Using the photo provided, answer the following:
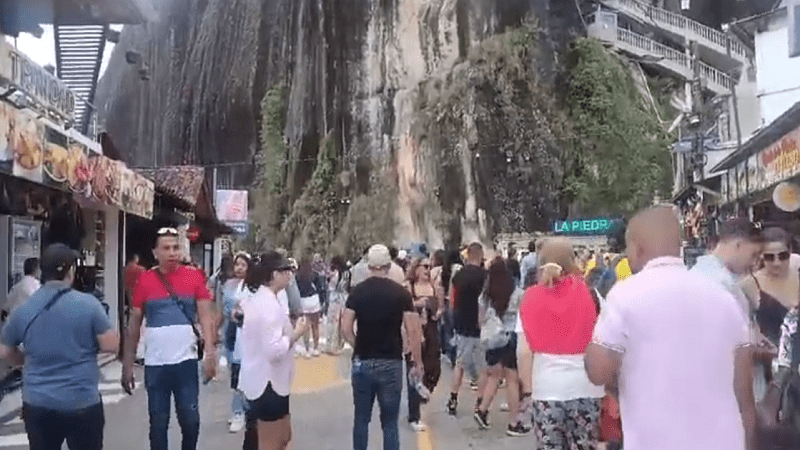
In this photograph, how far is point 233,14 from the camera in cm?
4878

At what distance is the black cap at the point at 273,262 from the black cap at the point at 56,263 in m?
1.44

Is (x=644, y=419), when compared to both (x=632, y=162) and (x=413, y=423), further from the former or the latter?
(x=632, y=162)

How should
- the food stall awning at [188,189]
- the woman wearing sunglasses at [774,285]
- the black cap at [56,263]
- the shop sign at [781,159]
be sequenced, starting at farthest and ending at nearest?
1. the food stall awning at [188,189]
2. the shop sign at [781,159]
3. the woman wearing sunglasses at [774,285]
4. the black cap at [56,263]

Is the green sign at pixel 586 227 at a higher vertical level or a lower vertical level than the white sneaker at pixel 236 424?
higher

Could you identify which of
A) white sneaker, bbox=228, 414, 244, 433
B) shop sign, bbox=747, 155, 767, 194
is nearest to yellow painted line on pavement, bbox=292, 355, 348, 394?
white sneaker, bbox=228, 414, 244, 433

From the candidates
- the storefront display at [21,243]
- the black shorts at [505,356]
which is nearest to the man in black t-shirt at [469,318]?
the black shorts at [505,356]

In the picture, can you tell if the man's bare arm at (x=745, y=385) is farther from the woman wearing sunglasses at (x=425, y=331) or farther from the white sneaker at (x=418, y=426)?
the white sneaker at (x=418, y=426)

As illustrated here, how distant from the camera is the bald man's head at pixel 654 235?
3549mm

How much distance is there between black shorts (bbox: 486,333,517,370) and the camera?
9328 mm

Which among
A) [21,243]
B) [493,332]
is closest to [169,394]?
[493,332]

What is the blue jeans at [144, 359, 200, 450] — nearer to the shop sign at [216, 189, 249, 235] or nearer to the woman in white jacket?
the woman in white jacket

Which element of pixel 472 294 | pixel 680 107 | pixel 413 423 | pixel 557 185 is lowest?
pixel 413 423

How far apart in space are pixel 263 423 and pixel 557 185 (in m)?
29.9

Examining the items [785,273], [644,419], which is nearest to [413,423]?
[785,273]
